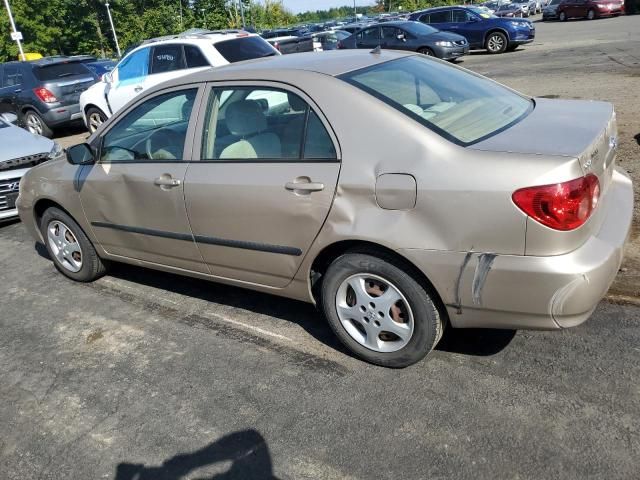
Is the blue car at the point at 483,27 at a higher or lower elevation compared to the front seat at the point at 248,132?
lower

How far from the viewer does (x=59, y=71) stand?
40.8 ft

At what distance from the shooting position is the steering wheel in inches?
147

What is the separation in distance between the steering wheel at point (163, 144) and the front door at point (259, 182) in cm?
23

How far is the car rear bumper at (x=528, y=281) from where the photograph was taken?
255 cm

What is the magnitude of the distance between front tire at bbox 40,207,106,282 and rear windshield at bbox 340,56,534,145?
2.64 m

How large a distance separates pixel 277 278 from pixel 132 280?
192cm

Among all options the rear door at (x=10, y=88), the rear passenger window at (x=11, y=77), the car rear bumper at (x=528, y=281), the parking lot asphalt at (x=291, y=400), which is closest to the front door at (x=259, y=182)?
the parking lot asphalt at (x=291, y=400)

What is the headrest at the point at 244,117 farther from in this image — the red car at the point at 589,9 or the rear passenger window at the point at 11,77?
the red car at the point at 589,9

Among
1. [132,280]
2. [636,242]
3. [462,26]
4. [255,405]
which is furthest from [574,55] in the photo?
[255,405]

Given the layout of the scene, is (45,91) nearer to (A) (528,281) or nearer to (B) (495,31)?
(A) (528,281)

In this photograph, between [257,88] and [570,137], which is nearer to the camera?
[570,137]

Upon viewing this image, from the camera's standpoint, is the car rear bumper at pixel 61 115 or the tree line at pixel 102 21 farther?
the tree line at pixel 102 21

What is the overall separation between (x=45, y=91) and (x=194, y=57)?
14.5ft

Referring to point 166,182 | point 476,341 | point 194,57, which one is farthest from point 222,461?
point 194,57
